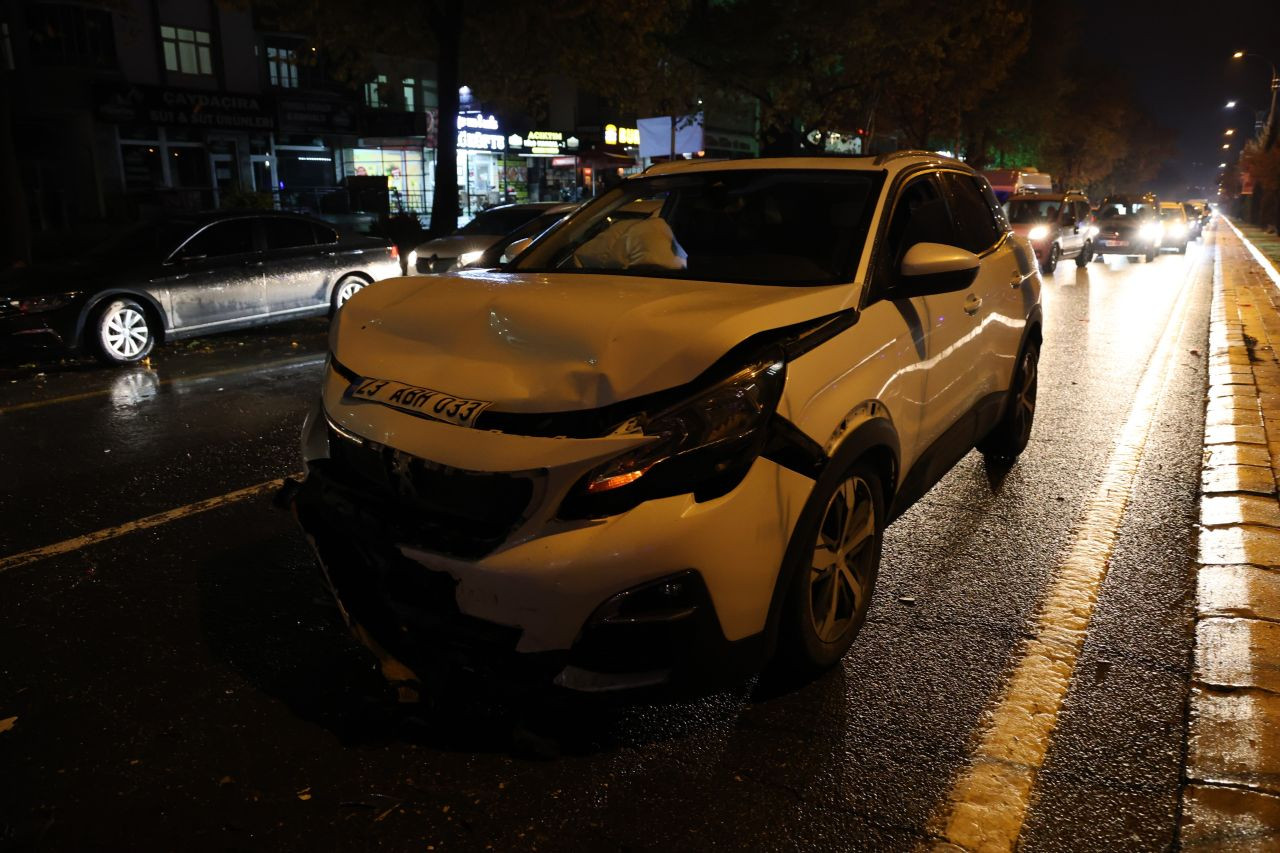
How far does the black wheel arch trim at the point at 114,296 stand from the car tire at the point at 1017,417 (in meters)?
8.42

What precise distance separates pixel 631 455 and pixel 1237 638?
2704 millimetres

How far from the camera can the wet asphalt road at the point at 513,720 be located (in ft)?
8.62

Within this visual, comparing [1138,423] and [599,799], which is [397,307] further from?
[1138,423]

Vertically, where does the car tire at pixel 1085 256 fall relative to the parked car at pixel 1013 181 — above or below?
below

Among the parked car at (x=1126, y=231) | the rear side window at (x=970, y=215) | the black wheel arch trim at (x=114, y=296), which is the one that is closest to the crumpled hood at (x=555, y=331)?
the rear side window at (x=970, y=215)

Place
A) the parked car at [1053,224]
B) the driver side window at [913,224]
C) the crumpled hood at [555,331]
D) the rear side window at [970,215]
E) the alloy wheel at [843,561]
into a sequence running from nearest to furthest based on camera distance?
1. the crumpled hood at [555,331]
2. the alloy wheel at [843,561]
3. the driver side window at [913,224]
4. the rear side window at [970,215]
5. the parked car at [1053,224]

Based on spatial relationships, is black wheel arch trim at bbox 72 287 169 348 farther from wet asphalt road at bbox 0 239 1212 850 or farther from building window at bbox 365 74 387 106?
building window at bbox 365 74 387 106

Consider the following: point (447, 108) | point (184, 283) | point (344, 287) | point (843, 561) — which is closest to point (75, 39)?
point (447, 108)

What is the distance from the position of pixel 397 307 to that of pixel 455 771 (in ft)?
5.30

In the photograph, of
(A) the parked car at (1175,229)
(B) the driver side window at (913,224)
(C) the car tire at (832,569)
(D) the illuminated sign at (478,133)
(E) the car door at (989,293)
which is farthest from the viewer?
(D) the illuminated sign at (478,133)

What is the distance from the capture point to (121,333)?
988cm

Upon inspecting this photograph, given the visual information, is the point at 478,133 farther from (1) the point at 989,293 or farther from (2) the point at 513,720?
(2) the point at 513,720

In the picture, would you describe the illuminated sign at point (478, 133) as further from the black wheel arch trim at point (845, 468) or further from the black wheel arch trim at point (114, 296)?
the black wheel arch trim at point (845, 468)

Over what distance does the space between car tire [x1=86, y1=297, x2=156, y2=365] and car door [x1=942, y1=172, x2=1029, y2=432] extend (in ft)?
27.7
